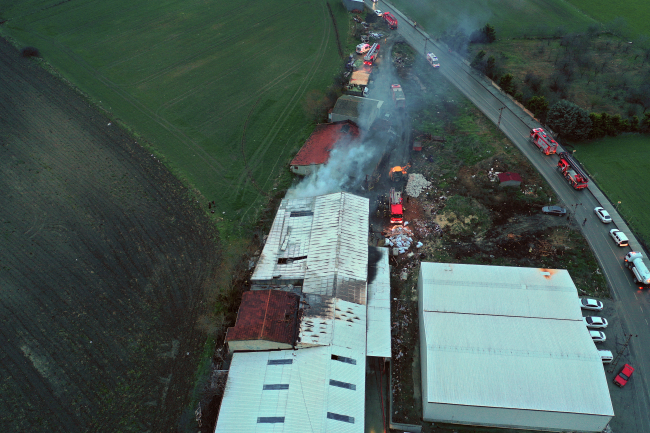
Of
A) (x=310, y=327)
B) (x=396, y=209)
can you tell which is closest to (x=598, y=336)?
(x=396, y=209)

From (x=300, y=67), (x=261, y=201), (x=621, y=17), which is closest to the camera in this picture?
(x=261, y=201)

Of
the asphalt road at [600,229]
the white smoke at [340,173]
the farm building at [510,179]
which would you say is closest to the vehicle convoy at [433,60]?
the asphalt road at [600,229]

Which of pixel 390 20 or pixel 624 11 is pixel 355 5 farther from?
pixel 624 11

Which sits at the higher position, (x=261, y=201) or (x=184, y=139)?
(x=184, y=139)

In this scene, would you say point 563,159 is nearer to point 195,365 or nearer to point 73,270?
point 195,365

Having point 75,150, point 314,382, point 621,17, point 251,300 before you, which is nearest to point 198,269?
point 251,300

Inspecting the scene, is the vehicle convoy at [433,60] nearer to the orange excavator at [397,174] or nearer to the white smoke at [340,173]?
the white smoke at [340,173]
